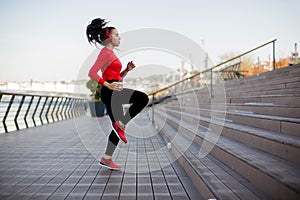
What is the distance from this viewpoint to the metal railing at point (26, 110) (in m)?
6.99

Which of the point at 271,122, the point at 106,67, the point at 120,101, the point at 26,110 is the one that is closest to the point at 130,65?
the point at 106,67

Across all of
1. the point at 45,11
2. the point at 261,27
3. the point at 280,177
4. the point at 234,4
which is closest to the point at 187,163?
the point at 280,177

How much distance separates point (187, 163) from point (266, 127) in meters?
0.99

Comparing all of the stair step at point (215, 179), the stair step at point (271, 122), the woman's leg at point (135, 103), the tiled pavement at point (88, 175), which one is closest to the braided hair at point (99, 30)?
the woman's leg at point (135, 103)

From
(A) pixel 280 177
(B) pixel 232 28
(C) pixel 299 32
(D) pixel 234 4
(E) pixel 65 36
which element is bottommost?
(A) pixel 280 177

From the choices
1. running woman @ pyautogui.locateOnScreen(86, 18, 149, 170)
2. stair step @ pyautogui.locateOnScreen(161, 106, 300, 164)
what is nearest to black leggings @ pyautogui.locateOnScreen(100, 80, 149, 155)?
running woman @ pyautogui.locateOnScreen(86, 18, 149, 170)

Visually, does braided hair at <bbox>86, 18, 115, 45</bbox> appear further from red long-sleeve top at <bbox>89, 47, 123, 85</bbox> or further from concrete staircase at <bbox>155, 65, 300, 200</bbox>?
concrete staircase at <bbox>155, 65, 300, 200</bbox>

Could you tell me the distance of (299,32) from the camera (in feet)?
21.1

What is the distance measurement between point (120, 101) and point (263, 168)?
5.36ft

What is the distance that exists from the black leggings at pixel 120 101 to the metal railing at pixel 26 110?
4.67 metres

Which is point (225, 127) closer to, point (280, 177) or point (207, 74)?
point (280, 177)

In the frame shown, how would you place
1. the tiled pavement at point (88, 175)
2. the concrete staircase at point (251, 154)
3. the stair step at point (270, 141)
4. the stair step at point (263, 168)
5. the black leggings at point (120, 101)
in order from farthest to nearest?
the black leggings at point (120, 101)
the tiled pavement at point (88, 175)
the stair step at point (270, 141)
the concrete staircase at point (251, 154)
the stair step at point (263, 168)

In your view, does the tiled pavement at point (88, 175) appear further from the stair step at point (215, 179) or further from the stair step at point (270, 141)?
the stair step at point (270, 141)

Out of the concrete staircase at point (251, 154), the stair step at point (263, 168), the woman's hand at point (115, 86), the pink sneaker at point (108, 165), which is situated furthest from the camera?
the pink sneaker at point (108, 165)
